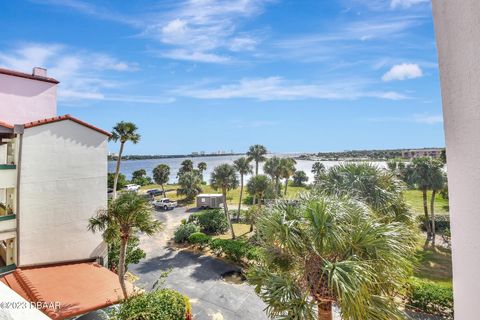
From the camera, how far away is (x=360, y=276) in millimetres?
6328

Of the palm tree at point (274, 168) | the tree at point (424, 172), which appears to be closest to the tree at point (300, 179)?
the palm tree at point (274, 168)

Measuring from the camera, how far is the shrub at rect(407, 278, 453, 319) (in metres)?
13.8

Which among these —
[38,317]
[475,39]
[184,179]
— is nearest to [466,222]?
[475,39]

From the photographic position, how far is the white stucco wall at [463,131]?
5.46ft

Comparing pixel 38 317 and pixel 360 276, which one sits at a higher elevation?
pixel 38 317

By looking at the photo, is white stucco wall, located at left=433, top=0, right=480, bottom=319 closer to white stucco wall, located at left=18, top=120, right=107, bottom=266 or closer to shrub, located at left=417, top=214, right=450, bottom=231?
white stucco wall, located at left=18, top=120, right=107, bottom=266

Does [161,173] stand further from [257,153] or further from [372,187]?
[372,187]

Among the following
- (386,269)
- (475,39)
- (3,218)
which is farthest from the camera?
(3,218)

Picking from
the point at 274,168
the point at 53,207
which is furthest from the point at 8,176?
the point at 274,168

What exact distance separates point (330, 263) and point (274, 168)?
36.1 meters

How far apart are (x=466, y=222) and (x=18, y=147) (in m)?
15.6

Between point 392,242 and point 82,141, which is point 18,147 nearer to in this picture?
point 82,141

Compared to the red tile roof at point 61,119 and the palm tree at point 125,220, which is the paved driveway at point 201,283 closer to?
the palm tree at point 125,220

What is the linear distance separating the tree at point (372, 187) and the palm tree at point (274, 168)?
27024 millimetres
